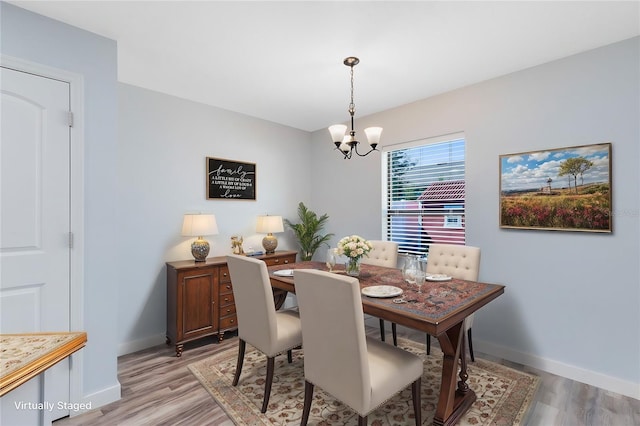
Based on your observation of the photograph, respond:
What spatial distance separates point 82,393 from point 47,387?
1516 mm

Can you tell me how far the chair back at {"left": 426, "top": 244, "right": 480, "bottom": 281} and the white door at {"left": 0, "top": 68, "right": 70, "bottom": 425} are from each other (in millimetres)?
2916

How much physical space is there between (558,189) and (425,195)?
1267mm

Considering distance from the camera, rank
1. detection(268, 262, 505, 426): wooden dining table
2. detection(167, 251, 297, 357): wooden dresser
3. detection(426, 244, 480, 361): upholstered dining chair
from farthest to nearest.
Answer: detection(167, 251, 297, 357): wooden dresser
detection(426, 244, 480, 361): upholstered dining chair
detection(268, 262, 505, 426): wooden dining table

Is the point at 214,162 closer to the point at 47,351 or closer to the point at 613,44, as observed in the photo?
the point at 47,351

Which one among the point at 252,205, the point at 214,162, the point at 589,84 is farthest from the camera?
the point at 252,205

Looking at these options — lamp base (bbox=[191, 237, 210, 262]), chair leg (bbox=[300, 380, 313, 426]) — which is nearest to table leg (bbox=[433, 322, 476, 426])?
chair leg (bbox=[300, 380, 313, 426])

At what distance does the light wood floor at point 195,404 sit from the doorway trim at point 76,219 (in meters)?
0.31

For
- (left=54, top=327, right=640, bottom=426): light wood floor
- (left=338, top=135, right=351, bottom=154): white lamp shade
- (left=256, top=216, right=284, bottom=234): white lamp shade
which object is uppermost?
(left=338, top=135, right=351, bottom=154): white lamp shade

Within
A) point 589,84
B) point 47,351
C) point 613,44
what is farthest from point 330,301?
point 613,44

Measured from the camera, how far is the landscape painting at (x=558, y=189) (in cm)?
237

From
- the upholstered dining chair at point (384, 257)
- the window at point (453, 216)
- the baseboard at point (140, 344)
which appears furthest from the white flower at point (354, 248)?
the baseboard at point (140, 344)

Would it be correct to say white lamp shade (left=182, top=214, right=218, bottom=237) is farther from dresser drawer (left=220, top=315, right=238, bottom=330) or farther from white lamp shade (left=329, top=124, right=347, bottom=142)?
white lamp shade (left=329, top=124, right=347, bottom=142)

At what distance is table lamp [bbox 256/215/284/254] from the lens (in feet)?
12.8

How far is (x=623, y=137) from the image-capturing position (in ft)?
7.51
